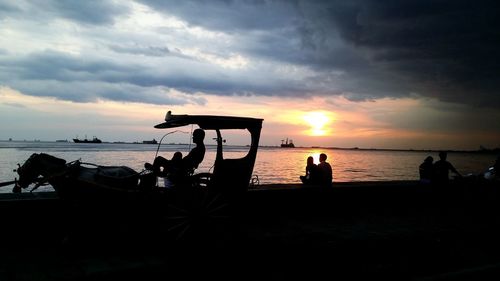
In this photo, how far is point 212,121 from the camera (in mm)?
7098

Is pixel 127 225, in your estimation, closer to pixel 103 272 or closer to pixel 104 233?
pixel 104 233

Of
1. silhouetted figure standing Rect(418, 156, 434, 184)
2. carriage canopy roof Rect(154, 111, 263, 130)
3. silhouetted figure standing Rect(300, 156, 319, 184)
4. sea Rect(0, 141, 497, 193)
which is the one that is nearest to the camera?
carriage canopy roof Rect(154, 111, 263, 130)

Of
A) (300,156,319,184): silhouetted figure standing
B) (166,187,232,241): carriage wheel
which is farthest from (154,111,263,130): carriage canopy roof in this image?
(300,156,319,184): silhouetted figure standing

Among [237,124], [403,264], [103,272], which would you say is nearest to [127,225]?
[103,272]

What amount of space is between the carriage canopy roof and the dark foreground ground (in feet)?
5.42

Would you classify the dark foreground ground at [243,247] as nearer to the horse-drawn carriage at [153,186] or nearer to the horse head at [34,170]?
the horse-drawn carriage at [153,186]

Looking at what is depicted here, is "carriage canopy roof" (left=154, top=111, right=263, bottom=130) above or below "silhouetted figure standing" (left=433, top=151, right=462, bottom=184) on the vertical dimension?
above

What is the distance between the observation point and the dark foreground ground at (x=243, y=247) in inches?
219

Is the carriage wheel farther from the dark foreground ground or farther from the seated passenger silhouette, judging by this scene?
the seated passenger silhouette

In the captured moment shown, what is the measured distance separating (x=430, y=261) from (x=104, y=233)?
5394 mm

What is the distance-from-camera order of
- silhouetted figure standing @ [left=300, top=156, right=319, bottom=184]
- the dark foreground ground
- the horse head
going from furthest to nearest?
silhouetted figure standing @ [left=300, top=156, right=319, bottom=184] → the horse head → the dark foreground ground

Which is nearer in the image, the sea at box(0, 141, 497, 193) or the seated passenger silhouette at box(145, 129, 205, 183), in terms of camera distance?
the seated passenger silhouette at box(145, 129, 205, 183)

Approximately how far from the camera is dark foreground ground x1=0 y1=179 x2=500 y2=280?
5.57 metres

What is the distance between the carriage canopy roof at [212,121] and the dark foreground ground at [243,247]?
165 centimetres
